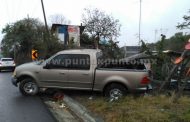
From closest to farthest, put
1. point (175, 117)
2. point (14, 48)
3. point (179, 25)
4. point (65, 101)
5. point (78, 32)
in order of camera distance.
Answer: point (175, 117) → point (65, 101) → point (179, 25) → point (78, 32) → point (14, 48)

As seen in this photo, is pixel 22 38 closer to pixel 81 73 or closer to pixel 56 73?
pixel 56 73

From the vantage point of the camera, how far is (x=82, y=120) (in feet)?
32.8

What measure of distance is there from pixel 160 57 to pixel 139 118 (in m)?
8.75

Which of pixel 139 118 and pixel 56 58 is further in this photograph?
pixel 56 58

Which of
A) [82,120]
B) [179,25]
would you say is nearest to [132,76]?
[82,120]

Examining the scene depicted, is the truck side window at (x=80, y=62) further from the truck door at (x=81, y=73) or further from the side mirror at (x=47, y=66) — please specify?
the side mirror at (x=47, y=66)

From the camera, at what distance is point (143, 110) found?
1003 centimetres

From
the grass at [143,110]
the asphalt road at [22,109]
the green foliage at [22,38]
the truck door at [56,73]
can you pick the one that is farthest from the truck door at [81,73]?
the green foliage at [22,38]

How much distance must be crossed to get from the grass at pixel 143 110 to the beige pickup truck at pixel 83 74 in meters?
1.34

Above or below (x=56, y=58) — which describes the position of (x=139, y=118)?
below

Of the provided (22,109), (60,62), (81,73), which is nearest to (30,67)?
(60,62)

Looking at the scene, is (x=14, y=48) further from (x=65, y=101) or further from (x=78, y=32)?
(x=65, y=101)

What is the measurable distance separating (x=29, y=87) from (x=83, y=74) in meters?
2.39

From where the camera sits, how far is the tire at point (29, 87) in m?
15.2
